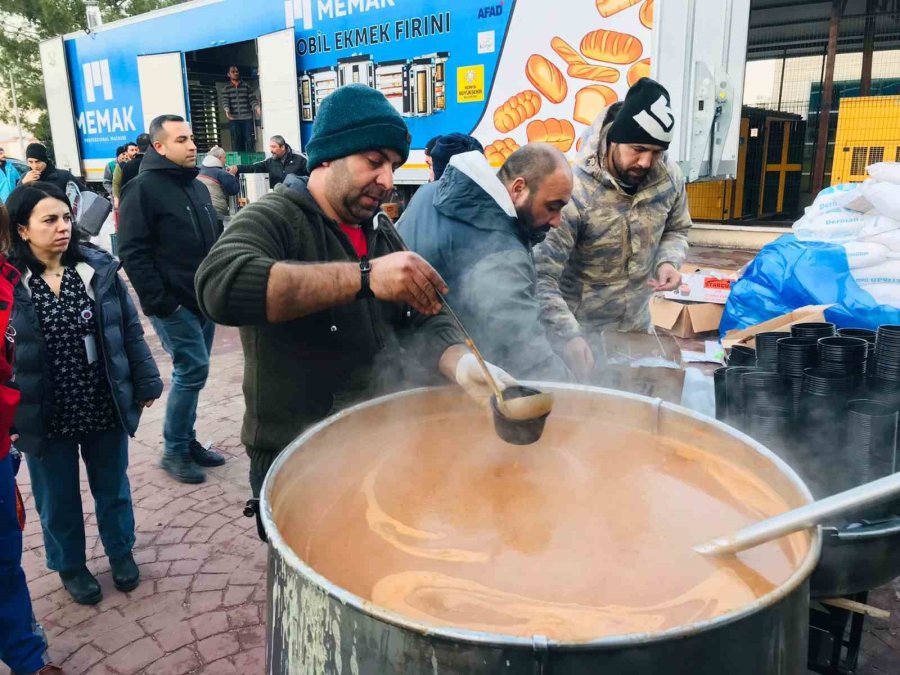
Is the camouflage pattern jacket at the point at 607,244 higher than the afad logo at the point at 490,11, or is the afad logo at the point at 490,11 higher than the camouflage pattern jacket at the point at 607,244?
the afad logo at the point at 490,11

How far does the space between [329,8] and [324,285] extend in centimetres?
830

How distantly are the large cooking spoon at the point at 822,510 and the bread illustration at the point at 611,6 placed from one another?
610 centimetres

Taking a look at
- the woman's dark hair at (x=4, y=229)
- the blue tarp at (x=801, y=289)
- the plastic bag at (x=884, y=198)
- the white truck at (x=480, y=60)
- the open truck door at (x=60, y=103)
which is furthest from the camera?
the open truck door at (x=60, y=103)

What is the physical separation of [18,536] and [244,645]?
3.07 feet

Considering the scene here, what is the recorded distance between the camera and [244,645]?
268cm

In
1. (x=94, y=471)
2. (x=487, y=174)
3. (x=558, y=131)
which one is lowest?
(x=94, y=471)

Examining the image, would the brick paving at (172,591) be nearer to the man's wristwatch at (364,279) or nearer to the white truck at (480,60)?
the man's wristwatch at (364,279)

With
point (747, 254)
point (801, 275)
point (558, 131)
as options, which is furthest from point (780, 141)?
point (801, 275)

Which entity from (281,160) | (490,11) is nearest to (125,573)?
(490,11)

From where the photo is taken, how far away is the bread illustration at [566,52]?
21.7 feet

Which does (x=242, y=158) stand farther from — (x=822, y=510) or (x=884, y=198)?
(x=822, y=510)

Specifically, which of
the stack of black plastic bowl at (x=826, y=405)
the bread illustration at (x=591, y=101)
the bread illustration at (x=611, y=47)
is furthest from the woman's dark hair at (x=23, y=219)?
the bread illustration at (x=611, y=47)

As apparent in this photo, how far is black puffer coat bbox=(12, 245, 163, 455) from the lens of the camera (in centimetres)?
267

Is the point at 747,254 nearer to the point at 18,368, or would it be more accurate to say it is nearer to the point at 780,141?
the point at 780,141
